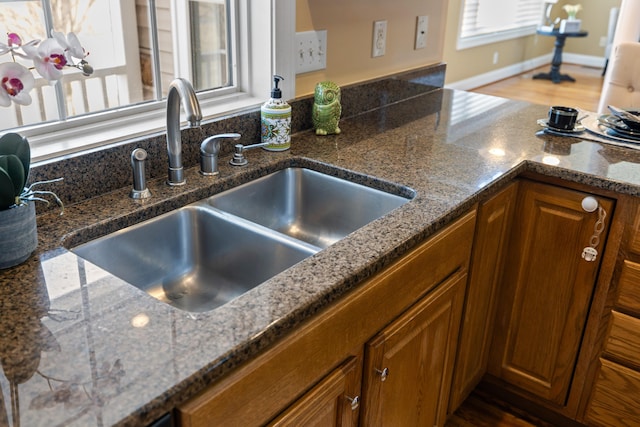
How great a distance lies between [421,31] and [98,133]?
142 centimetres

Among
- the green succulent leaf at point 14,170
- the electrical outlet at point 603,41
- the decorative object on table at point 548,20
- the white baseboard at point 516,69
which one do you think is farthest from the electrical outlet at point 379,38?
Answer: the electrical outlet at point 603,41

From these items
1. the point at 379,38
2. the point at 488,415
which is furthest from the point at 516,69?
the point at 488,415

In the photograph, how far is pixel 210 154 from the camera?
1.42 metres

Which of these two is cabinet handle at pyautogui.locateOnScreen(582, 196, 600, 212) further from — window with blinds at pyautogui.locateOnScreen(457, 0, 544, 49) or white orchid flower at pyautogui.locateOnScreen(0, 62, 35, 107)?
window with blinds at pyautogui.locateOnScreen(457, 0, 544, 49)

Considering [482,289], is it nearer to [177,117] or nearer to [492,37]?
[177,117]

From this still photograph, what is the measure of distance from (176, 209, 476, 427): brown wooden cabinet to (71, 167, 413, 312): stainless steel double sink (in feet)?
0.53

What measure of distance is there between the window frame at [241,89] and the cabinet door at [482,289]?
0.68m

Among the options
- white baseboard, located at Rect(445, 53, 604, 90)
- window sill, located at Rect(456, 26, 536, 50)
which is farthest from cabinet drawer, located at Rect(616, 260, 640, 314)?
window sill, located at Rect(456, 26, 536, 50)

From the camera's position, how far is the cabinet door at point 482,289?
1.58 meters

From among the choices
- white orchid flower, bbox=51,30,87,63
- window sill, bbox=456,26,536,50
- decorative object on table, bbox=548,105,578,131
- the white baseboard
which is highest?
white orchid flower, bbox=51,30,87,63

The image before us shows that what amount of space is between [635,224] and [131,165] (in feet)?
4.17

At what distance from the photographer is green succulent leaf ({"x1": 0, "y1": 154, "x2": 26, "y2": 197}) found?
96 cm

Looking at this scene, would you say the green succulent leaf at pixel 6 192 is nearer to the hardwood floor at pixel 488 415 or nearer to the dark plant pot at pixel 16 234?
the dark plant pot at pixel 16 234

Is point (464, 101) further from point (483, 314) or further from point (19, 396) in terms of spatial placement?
point (19, 396)
